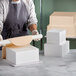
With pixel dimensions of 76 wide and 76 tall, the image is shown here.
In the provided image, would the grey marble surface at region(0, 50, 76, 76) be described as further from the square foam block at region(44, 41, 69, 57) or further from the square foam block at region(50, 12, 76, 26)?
the square foam block at region(50, 12, 76, 26)

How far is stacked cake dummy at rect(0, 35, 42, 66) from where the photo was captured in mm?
1893

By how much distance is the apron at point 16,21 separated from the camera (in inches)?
106

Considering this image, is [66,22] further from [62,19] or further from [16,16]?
[16,16]

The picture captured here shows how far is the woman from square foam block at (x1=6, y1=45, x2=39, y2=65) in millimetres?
688

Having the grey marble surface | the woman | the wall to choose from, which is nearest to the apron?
the woman

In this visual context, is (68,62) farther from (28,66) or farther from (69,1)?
(69,1)

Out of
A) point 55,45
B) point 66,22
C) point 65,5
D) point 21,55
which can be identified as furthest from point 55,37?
point 65,5

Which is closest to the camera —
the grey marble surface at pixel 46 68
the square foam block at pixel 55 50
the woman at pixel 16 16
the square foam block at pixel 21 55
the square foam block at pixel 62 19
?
the grey marble surface at pixel 46 68

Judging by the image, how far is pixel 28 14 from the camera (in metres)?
2.72

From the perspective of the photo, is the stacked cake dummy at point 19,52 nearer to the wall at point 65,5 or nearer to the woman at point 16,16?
the woman at point 16,16

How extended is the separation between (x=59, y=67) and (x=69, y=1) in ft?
5.87

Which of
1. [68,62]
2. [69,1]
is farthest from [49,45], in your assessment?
[69,1]

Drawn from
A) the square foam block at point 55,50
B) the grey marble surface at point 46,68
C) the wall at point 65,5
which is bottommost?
the grey marble surface at point 46,68

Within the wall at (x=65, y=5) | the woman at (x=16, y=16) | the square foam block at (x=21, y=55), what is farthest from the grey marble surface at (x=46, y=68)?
the wall at (x=65, y=5)
